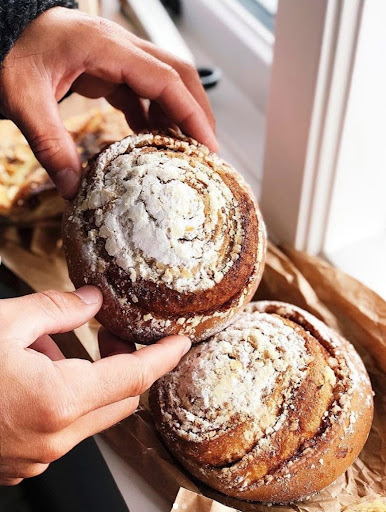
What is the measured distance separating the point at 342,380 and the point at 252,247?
23 centimetres

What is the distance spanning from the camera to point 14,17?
905 millimetres

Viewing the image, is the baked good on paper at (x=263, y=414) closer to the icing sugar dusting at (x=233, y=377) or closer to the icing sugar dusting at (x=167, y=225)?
the icing sugar dusting at (x=233, y=377)

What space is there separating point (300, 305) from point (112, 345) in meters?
0.34

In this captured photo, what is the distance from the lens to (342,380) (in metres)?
0.89

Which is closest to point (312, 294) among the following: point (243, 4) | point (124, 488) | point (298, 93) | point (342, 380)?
point (342, 380)

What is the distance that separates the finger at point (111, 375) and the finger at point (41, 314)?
0.04 metres

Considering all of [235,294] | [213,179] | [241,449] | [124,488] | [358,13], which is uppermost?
[358,13]

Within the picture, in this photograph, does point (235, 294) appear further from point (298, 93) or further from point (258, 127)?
point (258, 127)

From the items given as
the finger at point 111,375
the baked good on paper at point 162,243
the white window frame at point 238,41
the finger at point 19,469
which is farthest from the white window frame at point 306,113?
the finger at point 19,469

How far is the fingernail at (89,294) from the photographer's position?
78 cm

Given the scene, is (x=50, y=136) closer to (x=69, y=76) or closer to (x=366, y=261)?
(x=69, y=76)

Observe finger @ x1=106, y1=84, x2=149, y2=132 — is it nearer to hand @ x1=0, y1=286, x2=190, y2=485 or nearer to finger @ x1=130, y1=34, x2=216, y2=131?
finger @ x1=130, y1=34, x2=216, y2=131

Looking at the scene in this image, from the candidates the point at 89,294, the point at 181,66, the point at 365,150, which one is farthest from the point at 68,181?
the point at 365,150

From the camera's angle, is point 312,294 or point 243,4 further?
point 243,4
